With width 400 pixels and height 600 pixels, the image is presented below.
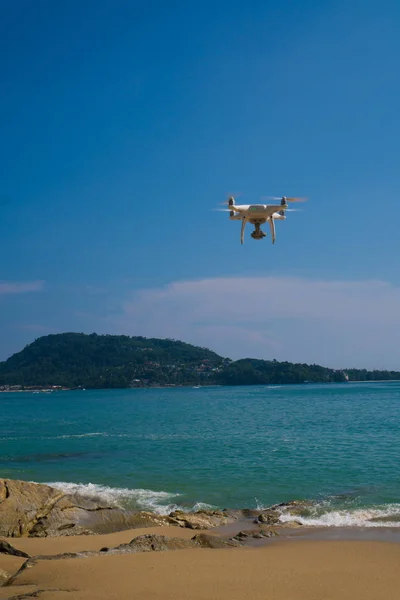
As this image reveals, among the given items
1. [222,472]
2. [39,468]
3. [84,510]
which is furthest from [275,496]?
[39,468]

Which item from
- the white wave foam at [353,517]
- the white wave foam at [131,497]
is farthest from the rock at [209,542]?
the white wave foam at [131,497]

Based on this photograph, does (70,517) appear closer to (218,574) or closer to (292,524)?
(292,524)

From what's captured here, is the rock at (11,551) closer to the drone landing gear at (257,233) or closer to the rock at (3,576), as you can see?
the rock at (3,576)

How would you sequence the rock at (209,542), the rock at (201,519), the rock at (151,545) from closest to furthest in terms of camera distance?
the rock at (151,545)
the rock at (209,542)
the rock at (201,519)

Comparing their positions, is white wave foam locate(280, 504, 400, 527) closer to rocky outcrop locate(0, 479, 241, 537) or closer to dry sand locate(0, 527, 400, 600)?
rocky outcrop locate(0, 479, 241, 537)

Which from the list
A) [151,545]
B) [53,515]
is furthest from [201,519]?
[151,545]

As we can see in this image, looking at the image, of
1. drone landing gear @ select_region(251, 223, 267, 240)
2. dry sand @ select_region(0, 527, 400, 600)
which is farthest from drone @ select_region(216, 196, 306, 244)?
dry sand @ select_region(0, 527, 400, 600)

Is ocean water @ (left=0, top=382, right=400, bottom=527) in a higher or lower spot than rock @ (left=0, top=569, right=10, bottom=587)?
lower
